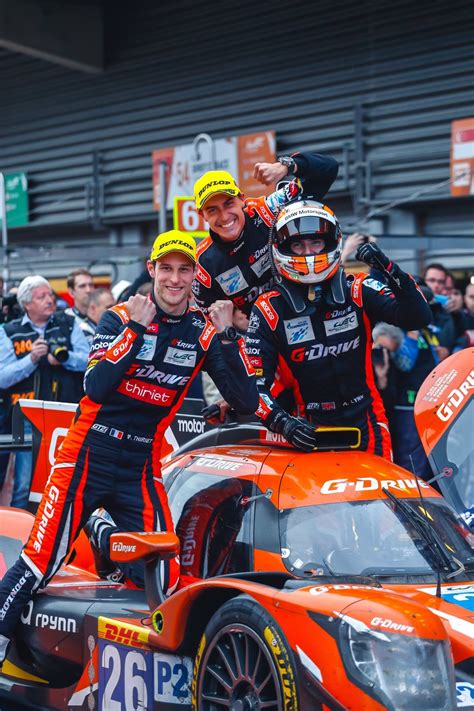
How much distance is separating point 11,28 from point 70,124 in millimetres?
2135

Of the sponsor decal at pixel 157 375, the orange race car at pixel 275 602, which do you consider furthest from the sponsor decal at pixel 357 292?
the sponsor decal at pixel 157 375

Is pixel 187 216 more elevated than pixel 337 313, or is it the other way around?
pixel 187 216

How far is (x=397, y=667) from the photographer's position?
374 cm

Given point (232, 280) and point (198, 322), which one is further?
point (232, 280)

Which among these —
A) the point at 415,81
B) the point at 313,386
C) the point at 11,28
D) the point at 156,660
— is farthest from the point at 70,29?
the point at 156,660

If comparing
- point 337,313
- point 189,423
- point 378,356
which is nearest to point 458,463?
point 337,313

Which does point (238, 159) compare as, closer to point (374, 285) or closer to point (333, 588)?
point (374, 285)

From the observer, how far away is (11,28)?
62.0 ft

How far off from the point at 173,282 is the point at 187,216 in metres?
5.42

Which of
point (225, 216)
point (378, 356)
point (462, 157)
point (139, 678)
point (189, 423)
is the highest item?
point (462, 157)

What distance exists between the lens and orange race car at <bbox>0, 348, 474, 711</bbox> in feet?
12.5

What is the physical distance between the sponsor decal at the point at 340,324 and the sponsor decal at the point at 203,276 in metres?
0.87

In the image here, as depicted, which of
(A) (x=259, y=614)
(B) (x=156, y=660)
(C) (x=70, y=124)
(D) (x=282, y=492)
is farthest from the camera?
(C) (x=70, y=124)

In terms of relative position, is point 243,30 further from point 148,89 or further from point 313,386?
point 313,386
